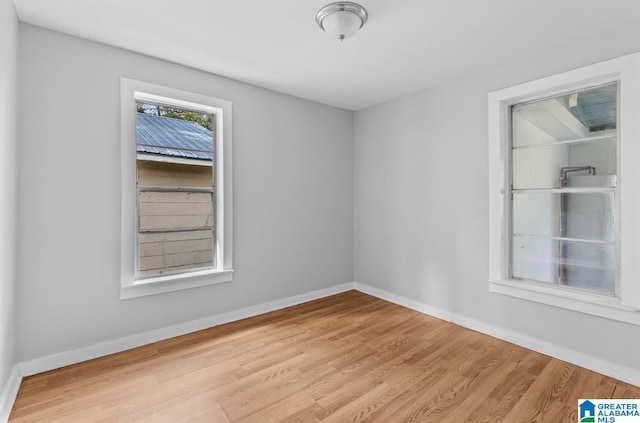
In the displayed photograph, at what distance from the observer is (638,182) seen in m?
2.07

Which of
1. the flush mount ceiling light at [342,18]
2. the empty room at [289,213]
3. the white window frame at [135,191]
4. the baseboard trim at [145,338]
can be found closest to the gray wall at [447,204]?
the empty room at [289,213]

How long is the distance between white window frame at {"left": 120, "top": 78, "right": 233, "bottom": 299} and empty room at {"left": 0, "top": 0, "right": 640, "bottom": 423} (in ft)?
0.07

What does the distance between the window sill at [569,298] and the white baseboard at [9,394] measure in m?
3.61

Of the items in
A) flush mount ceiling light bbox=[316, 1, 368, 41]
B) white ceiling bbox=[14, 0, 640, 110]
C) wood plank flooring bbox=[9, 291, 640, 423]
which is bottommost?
wood plank flooring bbox=[9, 291, 640, 423]

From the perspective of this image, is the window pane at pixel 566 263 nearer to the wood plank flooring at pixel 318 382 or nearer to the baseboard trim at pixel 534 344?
the baseboard trim at pixel 534 344

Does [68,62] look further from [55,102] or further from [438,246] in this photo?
[438,246]

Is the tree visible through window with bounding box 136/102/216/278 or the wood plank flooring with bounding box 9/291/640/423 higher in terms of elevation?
the tree visible through window with bounding box 136/102/216/278

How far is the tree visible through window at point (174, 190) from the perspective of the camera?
2756 millimetres

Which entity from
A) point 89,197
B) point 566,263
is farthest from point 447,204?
point 89,197

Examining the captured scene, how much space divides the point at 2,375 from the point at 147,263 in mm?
1139

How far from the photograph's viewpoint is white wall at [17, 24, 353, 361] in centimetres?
219

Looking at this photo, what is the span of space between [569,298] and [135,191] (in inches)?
143

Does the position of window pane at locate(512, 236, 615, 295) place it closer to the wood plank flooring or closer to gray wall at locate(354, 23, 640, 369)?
gray wall at locate(354, 23, 640, 369)

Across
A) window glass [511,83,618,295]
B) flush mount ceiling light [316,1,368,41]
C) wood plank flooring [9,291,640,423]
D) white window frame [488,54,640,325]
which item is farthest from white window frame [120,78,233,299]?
window glass [511,83,618,295]
